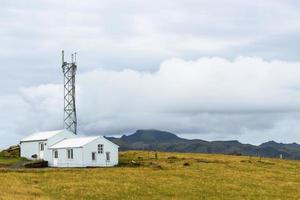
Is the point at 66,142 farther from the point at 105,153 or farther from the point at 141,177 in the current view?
the point at 141,177

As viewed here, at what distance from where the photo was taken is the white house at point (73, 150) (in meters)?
83.8

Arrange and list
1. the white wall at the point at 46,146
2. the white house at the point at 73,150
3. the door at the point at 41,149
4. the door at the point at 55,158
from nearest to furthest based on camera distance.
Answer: the white house at the point at 73,150 → the door at the point at 55,158 → the white wall at the point at 46,146 → the door at the point at 41,149

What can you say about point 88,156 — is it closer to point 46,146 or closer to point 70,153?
point 70,153

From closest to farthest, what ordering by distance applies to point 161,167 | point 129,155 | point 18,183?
point 18,183 < point 161,167 < point 129,155

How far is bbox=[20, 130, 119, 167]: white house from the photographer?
275ft

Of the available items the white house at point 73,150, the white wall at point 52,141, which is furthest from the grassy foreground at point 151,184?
the white wall at point 52,141

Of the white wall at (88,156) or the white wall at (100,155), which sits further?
the white wall at (100,155)

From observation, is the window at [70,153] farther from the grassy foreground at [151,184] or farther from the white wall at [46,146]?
the grassy foreground at [151,184]

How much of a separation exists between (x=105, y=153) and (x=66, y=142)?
22.5 feet

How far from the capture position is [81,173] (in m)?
66.2

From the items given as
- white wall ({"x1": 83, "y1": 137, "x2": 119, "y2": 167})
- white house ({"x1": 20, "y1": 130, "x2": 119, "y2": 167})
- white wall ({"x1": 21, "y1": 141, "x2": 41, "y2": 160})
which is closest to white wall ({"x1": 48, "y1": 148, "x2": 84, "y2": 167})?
white house ({"x1": 20, "y1": 130, "x2": 119, "y2": 167})

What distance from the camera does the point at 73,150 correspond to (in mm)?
84250

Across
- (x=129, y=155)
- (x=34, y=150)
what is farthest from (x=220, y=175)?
(x=129, y=155)

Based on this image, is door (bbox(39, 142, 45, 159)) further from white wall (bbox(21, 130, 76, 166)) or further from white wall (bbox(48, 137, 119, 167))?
white wall (bbox(48, 137, 119, 167))
